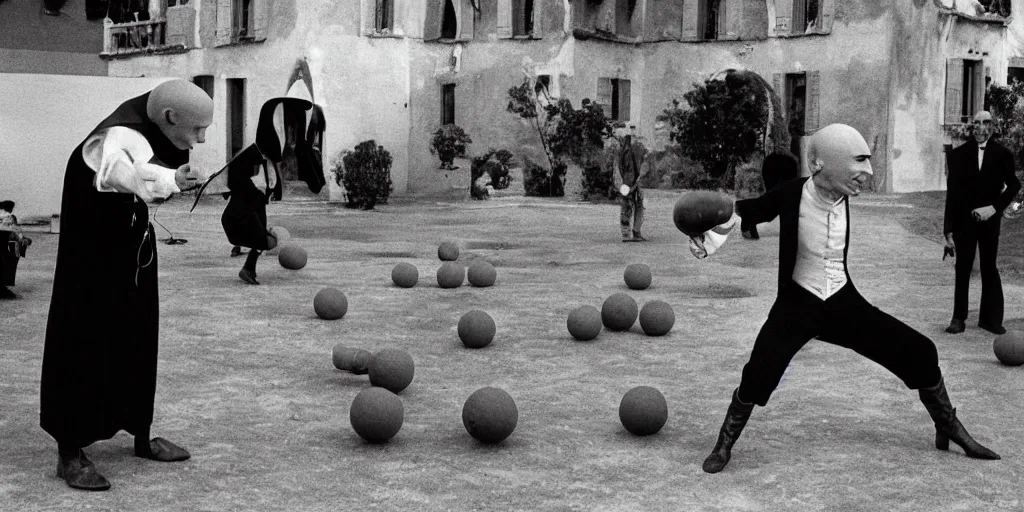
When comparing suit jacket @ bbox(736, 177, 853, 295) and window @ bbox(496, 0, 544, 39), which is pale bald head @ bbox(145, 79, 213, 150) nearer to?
suit jacket @ bbox(736, 177, 853, 295)

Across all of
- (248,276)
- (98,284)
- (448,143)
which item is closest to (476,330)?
(98,284)

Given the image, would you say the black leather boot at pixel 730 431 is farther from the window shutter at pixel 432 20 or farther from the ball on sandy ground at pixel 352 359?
the window shutter at pixel 432 20

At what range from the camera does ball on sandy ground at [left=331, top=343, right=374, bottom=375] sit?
8.66m

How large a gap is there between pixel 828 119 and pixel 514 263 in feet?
64.8

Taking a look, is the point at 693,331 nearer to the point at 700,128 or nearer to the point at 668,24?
the point at 700,128

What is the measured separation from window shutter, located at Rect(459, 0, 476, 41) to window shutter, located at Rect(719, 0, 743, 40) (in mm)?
7437

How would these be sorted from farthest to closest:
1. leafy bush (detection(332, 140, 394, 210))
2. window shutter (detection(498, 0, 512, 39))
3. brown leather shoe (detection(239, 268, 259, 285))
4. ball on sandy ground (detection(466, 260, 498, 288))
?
window shutter (detection(498, 0, 512, 39)), leafy bush (detection(332, 140, 394, 210)), brown leather shoe (detection(239, 268, 259, 285)), ball on sandy ground (detection(466, 260, 498, 288))

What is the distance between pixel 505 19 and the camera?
34.6 meters

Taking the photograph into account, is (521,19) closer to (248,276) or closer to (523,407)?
(248,276)

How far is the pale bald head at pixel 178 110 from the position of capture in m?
5.88

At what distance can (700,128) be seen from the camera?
33.5 m

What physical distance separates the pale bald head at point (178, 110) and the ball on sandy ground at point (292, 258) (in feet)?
30.6

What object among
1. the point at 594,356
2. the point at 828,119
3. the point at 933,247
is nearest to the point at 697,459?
the point at 594,356

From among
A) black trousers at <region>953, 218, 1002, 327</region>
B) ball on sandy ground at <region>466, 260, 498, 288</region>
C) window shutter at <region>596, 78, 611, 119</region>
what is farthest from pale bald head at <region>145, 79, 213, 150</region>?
window shutter at <region>596, 78, 611, 119</region>
